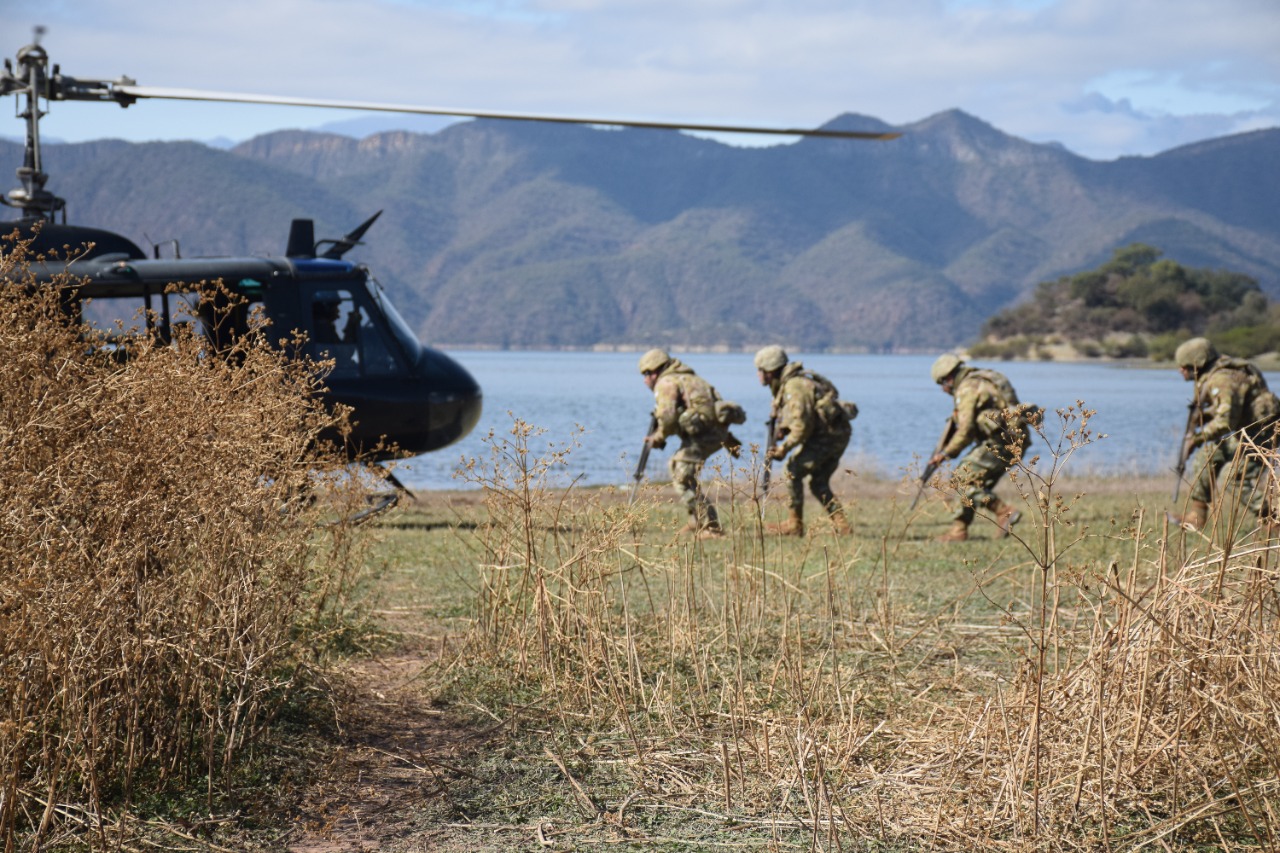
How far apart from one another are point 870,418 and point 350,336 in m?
37.0

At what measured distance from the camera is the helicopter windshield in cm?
1170

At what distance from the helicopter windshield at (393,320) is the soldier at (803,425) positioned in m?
3.20

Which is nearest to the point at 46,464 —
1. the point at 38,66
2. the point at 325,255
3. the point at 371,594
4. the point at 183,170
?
the point at 371,594

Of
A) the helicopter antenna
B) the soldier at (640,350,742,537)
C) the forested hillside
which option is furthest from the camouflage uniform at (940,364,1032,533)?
the forested hillside

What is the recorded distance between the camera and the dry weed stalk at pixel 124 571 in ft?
12.4

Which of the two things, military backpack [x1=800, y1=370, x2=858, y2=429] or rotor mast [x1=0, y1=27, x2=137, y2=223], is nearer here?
rotor mast [x1=0, y1=27, x2=137, y2=223]

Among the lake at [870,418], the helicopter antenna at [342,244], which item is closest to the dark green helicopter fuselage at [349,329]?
the helicopter antenna at [342,244]

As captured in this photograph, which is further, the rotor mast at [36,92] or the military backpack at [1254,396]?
the military backpack at [1254,396]

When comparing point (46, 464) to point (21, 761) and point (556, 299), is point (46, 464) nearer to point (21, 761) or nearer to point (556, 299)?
point (21, 761)

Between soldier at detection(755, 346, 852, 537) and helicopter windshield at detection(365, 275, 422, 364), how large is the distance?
10.5ft

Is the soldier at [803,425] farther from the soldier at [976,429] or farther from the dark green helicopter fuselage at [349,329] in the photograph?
the dark green helicopter fuselage at [349,329]

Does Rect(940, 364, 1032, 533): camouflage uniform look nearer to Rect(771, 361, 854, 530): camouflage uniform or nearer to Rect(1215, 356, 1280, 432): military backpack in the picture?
Rect(771, 361, 854, 530): camouflage uniform

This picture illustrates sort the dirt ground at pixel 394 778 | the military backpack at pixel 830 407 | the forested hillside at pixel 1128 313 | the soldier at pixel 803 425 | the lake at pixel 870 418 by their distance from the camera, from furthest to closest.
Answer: the forested hillside at pixel 1128 313
the lake at pixel 870 418
the military backpack at pixel 830 407
the soldier at pixel 803 425
the dirt ground at pixel 394 778

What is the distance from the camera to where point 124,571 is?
13.4 feet
